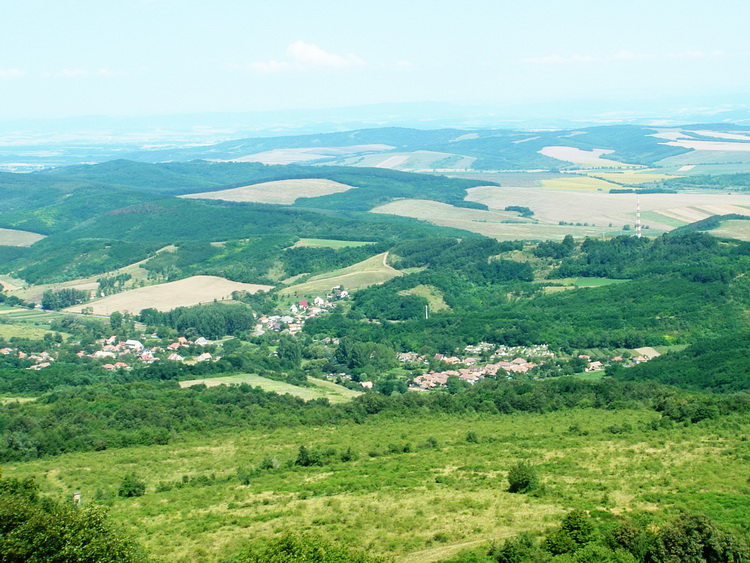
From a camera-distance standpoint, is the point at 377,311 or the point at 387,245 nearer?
the point at 377,311

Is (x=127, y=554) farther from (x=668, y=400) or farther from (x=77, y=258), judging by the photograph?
(x=77, y=258)

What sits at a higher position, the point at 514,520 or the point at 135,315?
the point at 514,520

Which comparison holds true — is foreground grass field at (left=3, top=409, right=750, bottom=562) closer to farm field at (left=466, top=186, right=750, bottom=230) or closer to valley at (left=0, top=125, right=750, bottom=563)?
valley at (left=0, top=125, right=750, bottom=563)

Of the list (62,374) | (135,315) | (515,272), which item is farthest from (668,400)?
(135,315)

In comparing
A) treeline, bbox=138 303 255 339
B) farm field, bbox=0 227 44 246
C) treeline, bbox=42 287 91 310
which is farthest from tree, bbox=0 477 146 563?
farm field, bbox=0 227 44 246

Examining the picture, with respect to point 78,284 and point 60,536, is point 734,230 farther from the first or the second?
point 60,536

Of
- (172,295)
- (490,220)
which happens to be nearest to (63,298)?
(172,295)
